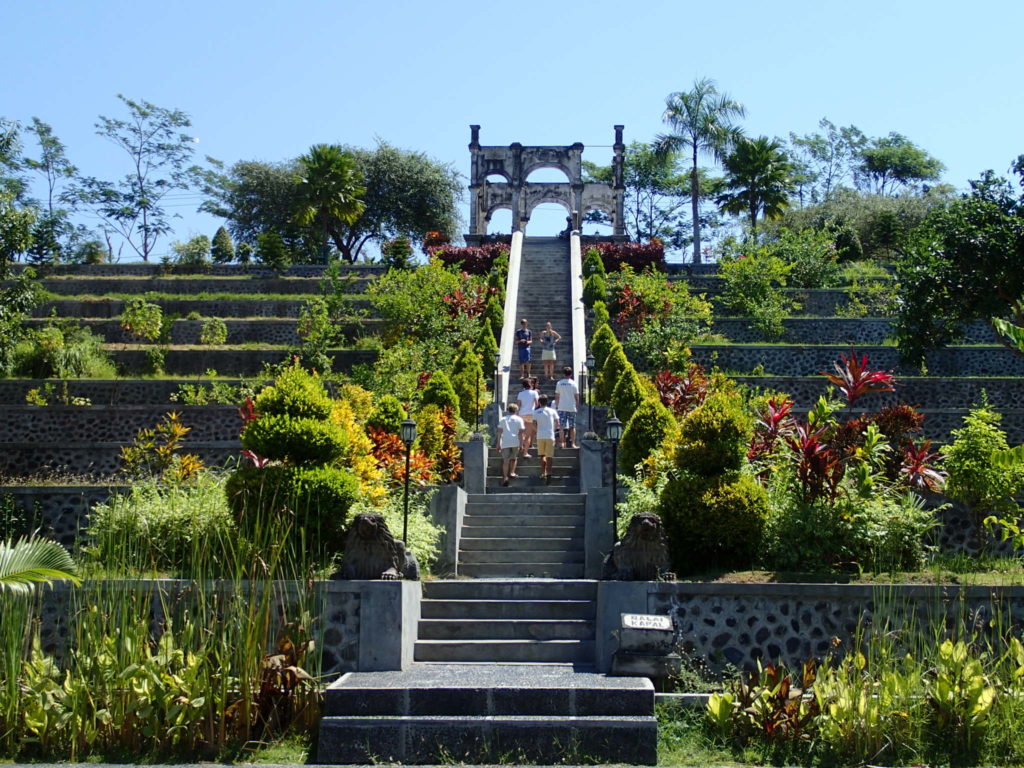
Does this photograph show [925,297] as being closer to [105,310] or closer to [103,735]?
[103,735]

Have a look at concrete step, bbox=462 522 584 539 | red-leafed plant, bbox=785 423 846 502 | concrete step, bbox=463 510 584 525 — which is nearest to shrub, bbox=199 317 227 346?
concrete step, bbox=463 510 584 525

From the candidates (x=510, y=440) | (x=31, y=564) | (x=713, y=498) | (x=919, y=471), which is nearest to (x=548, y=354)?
(x=510, y=440)

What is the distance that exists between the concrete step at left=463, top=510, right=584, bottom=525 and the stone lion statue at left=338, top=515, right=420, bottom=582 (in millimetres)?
3460

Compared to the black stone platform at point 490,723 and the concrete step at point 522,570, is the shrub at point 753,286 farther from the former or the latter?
the black stone platform at point 490,723

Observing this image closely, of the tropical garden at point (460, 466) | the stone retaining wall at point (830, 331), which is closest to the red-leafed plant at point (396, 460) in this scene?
the tropical garden at point (460, 466)

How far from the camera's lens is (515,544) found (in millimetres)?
13414

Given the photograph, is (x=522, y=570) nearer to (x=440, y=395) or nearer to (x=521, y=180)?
(x=440, y=395)

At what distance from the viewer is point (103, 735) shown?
8.74 metres

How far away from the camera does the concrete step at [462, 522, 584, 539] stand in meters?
13.6

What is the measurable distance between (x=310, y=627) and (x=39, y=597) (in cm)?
249

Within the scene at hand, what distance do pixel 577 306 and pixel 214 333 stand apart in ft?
29.3

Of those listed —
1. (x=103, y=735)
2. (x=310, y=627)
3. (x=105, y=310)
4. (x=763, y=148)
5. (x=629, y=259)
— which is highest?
(x=763, y=148)

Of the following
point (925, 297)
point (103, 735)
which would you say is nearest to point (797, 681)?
point (103, 735)

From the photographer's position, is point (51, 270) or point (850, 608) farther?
point (51, 270)
